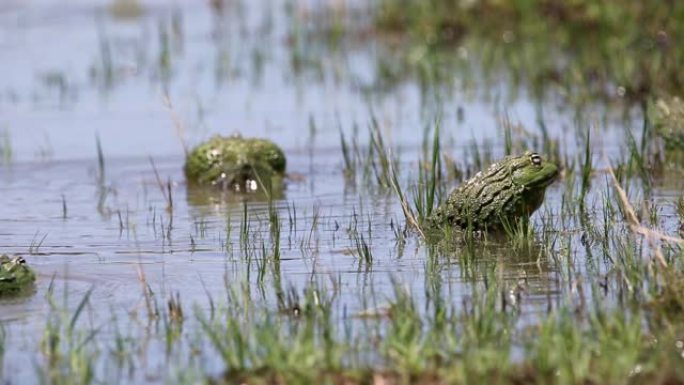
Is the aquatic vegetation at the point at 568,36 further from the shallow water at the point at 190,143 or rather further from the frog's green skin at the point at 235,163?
the frog's green skin at the point at 235,163

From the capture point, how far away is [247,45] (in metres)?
16.2

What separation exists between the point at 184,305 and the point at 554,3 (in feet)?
33.1

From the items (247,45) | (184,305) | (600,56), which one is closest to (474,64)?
(600,56)

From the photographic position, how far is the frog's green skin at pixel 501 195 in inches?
296

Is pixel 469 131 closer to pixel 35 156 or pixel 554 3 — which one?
pixel 35 156

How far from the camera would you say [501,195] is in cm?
753

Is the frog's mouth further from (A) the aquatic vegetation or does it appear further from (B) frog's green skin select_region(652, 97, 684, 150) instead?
(A) the aquatic vegetation

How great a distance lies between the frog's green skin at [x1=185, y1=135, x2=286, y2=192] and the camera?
32.2 feet

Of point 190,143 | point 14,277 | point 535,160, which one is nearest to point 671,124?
point 535,160

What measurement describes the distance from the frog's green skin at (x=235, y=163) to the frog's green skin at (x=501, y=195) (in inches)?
93.2

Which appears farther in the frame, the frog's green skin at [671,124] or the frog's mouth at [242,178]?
the frog's mouth at [242,178]

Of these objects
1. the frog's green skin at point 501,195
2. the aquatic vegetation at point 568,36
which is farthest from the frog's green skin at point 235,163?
the aquatic vegetation at point 568,36

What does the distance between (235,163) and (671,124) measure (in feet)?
9.47

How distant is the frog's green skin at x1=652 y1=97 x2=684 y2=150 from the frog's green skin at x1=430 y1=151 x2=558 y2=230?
2149 mm
